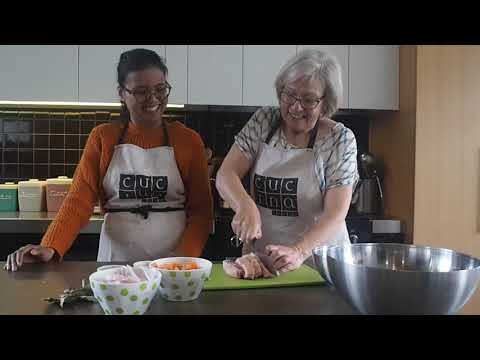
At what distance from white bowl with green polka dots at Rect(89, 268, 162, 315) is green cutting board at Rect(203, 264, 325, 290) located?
0.74ft

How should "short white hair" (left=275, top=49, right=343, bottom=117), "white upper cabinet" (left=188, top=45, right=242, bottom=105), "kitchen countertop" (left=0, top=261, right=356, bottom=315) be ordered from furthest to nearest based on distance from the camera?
1. "white upper cabinet" (left=188, top=45, right=242, bottom=105)
2. "short white hair" (left=275, top=49, right=343, bottom=117)
3. "kitchen countertop" (left=0, top=261, right=356, bottom=315)

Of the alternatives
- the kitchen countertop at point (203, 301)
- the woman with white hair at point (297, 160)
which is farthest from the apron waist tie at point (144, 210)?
the kitchen countertop at point (203, 301)

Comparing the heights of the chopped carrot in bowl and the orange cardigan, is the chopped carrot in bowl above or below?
below

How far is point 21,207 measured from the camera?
2.51 m

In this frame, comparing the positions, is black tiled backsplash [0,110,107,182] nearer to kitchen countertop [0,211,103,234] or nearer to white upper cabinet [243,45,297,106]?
kitchen countertop [0,211,103,234]

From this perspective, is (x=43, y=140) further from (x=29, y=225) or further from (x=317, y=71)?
(x=317, y=71)

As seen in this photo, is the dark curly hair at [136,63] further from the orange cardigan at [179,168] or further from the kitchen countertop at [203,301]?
the kitchen countertop at [203,301]

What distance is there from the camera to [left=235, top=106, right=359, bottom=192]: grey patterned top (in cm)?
143

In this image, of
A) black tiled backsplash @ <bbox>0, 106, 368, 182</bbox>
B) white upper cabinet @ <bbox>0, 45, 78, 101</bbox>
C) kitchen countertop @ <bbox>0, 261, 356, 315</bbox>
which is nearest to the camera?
kitchen countertop @ <bbox>0, 261, 356, 315</bbox>

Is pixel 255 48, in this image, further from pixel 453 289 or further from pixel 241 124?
pixel 453 289

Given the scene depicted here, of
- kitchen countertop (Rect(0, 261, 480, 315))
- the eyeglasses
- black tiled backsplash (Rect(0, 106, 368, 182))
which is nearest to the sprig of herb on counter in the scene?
kitchen countertop (Rect(0, 261, 480, 315))

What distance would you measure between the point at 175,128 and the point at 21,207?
4.43 feet

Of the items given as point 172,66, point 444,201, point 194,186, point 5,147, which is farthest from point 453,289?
point 5,147

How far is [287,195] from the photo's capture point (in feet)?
4.97
